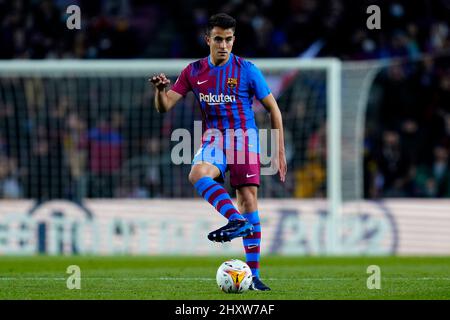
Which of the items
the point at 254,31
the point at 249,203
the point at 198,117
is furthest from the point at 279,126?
the point at 254,31

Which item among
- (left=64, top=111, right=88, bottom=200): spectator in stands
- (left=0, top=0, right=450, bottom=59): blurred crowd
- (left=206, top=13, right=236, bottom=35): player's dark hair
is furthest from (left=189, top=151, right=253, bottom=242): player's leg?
(left=0, top=0, right=450, bottom=59): blurred crowd

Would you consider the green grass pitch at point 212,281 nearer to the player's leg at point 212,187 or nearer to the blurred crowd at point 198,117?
the player's leg at point 212,187

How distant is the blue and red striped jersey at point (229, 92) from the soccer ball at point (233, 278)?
1.27 meters

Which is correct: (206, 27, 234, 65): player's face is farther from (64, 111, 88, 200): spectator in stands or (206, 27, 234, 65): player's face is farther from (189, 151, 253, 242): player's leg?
(64, 111, 88, 200): spectator in stands

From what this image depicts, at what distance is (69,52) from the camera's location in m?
22.1

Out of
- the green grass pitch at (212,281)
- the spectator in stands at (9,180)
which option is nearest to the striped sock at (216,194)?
the green grass pitch at (212,281)

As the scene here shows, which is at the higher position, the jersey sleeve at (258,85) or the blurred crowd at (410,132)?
the jersey sleeve at (258,85)

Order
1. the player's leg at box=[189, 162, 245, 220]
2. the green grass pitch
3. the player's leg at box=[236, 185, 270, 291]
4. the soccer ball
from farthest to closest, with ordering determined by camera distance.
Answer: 1. the player's leg at box=[236, 185, 270, 291]
2. the player's leg at box=[189, 162, 245, 220]
3. the soccer ball
4. the green grass pitch

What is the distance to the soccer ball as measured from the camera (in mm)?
8891

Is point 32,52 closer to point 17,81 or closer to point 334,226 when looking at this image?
point 17,81

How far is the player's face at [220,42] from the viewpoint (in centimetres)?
939

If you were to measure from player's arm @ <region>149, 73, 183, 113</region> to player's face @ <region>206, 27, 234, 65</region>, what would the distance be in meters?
0.49

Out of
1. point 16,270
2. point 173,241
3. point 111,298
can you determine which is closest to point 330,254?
point 173,241

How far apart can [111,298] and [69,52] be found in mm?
14257
